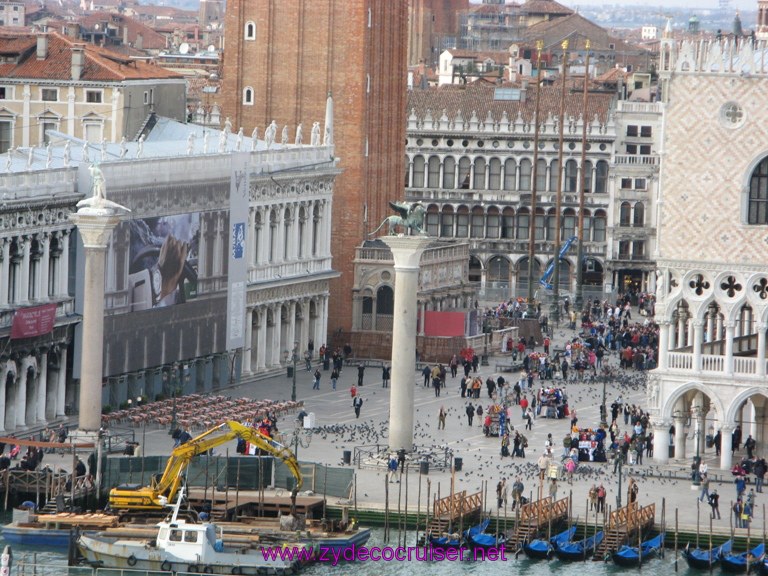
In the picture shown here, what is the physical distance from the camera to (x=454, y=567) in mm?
68812

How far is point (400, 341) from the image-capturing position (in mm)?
78125

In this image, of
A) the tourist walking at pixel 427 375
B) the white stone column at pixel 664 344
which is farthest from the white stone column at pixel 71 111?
the white stone column at pixel 664 344

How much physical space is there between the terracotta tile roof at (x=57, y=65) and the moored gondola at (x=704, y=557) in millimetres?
48697

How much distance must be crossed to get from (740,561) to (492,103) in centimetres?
7533

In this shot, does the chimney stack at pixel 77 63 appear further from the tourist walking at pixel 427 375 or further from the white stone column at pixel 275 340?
the tourist walking at pixel 427 375

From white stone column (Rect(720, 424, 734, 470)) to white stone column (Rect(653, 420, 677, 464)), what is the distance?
194cm

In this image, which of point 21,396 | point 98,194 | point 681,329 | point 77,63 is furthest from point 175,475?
point 77,63

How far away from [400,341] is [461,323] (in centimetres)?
3142

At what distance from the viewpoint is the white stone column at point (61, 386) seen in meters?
85.4

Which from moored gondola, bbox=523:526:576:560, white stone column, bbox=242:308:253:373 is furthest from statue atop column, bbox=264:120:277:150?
moored gondola, bbox=523:526:576:560

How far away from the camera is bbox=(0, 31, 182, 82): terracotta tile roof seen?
368 ft

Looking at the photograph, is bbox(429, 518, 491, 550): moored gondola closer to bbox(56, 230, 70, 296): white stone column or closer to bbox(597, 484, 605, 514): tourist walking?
bbox(597, 484, 605, 514): tourist walking

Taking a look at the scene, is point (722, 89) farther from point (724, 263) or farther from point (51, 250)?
point (51, 250)
